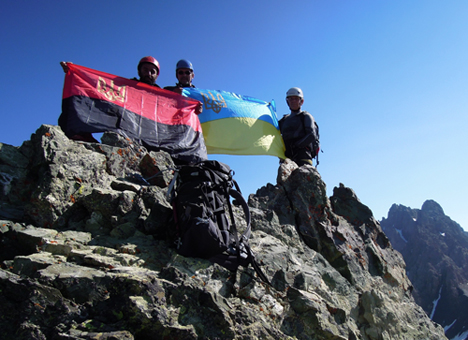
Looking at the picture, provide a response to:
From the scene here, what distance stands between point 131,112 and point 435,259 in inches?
5095

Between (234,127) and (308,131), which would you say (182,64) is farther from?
(308,131)

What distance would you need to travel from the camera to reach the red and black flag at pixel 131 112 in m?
8.12

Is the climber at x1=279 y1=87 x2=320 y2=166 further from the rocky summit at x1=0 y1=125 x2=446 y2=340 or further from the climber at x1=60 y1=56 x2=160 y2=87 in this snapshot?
the climber at x1=60 y1=56 x2=160 y2=87

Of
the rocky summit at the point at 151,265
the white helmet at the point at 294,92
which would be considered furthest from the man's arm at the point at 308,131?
the rocky summit at the point at 151,265

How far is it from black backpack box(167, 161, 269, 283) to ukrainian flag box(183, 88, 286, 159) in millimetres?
6221

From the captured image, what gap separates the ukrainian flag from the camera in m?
12.3

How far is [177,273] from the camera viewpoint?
14.2 feet

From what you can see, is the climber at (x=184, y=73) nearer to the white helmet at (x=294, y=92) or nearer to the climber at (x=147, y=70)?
the climber at (x=147, y=70)

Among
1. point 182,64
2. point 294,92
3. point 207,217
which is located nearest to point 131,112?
point 182,64

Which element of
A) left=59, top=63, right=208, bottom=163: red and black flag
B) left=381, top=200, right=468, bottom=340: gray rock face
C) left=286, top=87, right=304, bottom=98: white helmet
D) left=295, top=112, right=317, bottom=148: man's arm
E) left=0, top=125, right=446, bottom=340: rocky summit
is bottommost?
left=0, top=125, right=446, bottom=340: rocky summit

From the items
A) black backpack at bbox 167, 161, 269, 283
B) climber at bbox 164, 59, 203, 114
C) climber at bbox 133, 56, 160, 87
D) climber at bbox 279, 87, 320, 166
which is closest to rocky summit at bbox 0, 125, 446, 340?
black backpack at bbox 167, 161, 269, 283

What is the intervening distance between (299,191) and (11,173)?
21.9ft

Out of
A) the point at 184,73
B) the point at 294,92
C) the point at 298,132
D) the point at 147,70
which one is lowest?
the point at 298,132

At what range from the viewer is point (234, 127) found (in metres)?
12.7
